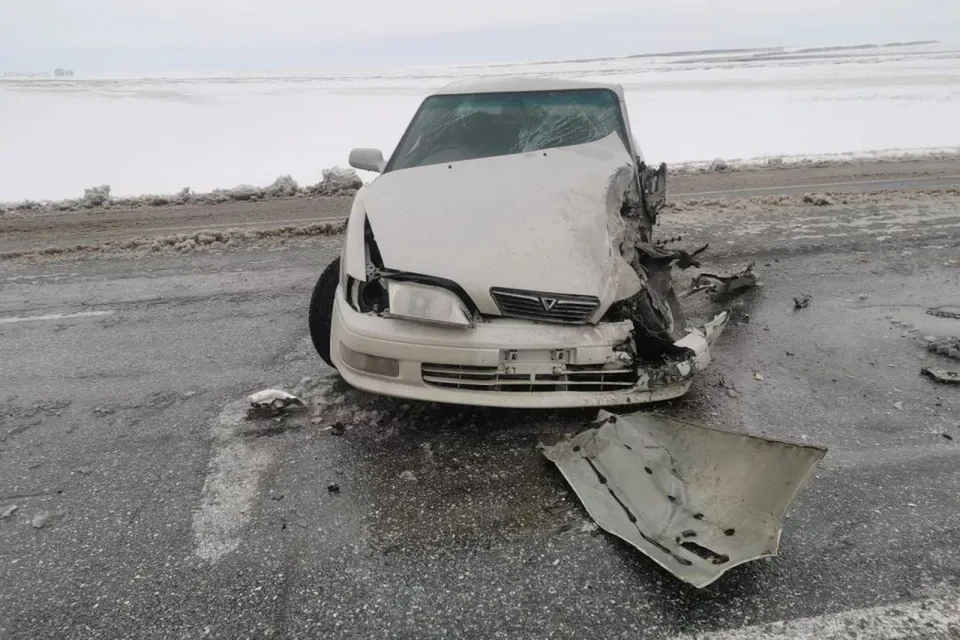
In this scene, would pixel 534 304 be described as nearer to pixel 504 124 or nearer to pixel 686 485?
pixel 686 485

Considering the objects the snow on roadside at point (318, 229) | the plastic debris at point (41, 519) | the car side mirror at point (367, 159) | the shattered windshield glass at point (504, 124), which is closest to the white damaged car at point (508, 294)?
the shattered windshield glass at point (504, 124)

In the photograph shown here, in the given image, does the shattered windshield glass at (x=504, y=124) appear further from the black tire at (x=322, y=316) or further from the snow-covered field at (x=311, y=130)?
the snow-covered field at (x=311, y=130)

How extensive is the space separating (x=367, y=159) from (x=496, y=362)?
233 cm

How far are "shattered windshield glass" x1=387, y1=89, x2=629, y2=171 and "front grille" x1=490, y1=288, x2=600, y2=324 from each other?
1.45 meters

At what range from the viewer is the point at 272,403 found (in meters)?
3.36

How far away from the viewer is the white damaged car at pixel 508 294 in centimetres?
288

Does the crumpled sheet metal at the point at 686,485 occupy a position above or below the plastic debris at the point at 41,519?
above

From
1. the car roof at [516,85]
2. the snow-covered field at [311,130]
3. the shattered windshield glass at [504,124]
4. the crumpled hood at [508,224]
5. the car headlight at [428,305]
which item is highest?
the car roof at [516,85]

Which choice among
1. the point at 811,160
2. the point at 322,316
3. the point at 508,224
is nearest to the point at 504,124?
the point at 508,224

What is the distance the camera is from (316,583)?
221 centimetres

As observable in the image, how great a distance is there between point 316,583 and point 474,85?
3665mm

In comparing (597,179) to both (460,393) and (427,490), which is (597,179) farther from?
(427,490)

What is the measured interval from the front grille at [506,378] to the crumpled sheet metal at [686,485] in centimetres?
22

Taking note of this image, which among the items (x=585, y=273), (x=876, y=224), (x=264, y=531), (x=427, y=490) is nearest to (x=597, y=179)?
(x=585, y=273)
